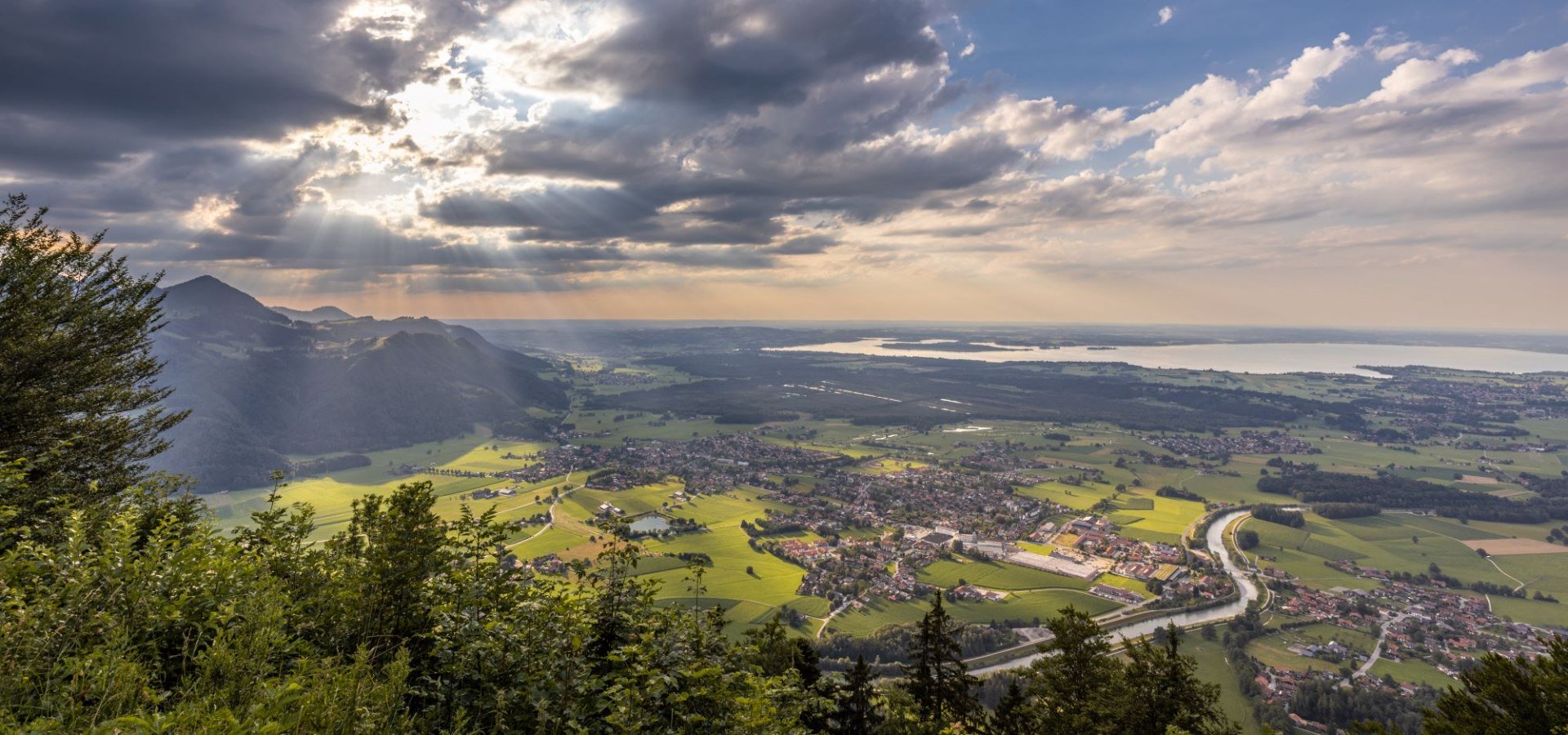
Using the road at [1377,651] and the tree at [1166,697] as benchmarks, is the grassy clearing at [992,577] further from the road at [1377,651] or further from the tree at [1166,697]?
the tree at [1166,697]

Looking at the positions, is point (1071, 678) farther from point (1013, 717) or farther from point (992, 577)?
point (992, 577)

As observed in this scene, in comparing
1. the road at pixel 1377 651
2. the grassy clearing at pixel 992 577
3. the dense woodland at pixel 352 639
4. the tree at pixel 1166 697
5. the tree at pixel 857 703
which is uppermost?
the dense woodland at pixel 352 639

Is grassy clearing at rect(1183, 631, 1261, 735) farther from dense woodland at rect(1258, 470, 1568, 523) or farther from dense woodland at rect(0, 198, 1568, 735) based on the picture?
dense woodland at rect(1258, 470, 1568, 523)

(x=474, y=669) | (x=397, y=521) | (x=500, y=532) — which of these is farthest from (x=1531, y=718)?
(x=397, y=521)

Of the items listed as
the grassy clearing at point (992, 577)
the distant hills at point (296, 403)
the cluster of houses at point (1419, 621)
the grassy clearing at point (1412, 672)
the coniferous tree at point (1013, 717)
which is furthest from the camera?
the distant hills at point (296, 403)

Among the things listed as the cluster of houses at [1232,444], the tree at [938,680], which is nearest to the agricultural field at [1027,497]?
the cluster of houses at [1232,444]

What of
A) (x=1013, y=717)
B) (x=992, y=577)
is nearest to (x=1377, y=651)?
(x=992, y=577)
